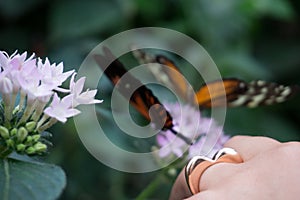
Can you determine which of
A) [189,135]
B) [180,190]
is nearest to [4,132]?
[180,190]

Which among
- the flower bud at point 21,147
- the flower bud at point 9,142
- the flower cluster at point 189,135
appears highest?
the flower bud at point 9,142

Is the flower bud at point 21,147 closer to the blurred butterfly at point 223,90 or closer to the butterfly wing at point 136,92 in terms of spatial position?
the butterfly wing at point 136,92

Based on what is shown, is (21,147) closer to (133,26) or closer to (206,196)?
(206,196)

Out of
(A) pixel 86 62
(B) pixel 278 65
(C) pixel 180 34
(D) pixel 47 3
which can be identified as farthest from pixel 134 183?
(B) pixel 278 65

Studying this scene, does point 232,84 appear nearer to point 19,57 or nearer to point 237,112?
point 19,57

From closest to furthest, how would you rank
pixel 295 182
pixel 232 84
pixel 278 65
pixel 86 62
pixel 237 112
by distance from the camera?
pixel 295 182 → pixel 232 84 → pixel 86 62 → pixel 237 112 → pixel 278 65

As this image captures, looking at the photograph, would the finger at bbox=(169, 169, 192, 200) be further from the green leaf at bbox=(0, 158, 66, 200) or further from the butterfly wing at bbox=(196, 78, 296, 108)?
the butterfly wing at bbox=(196, 78, 296, 108)

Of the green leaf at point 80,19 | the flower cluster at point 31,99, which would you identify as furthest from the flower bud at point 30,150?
the green leaf at point 80,19
